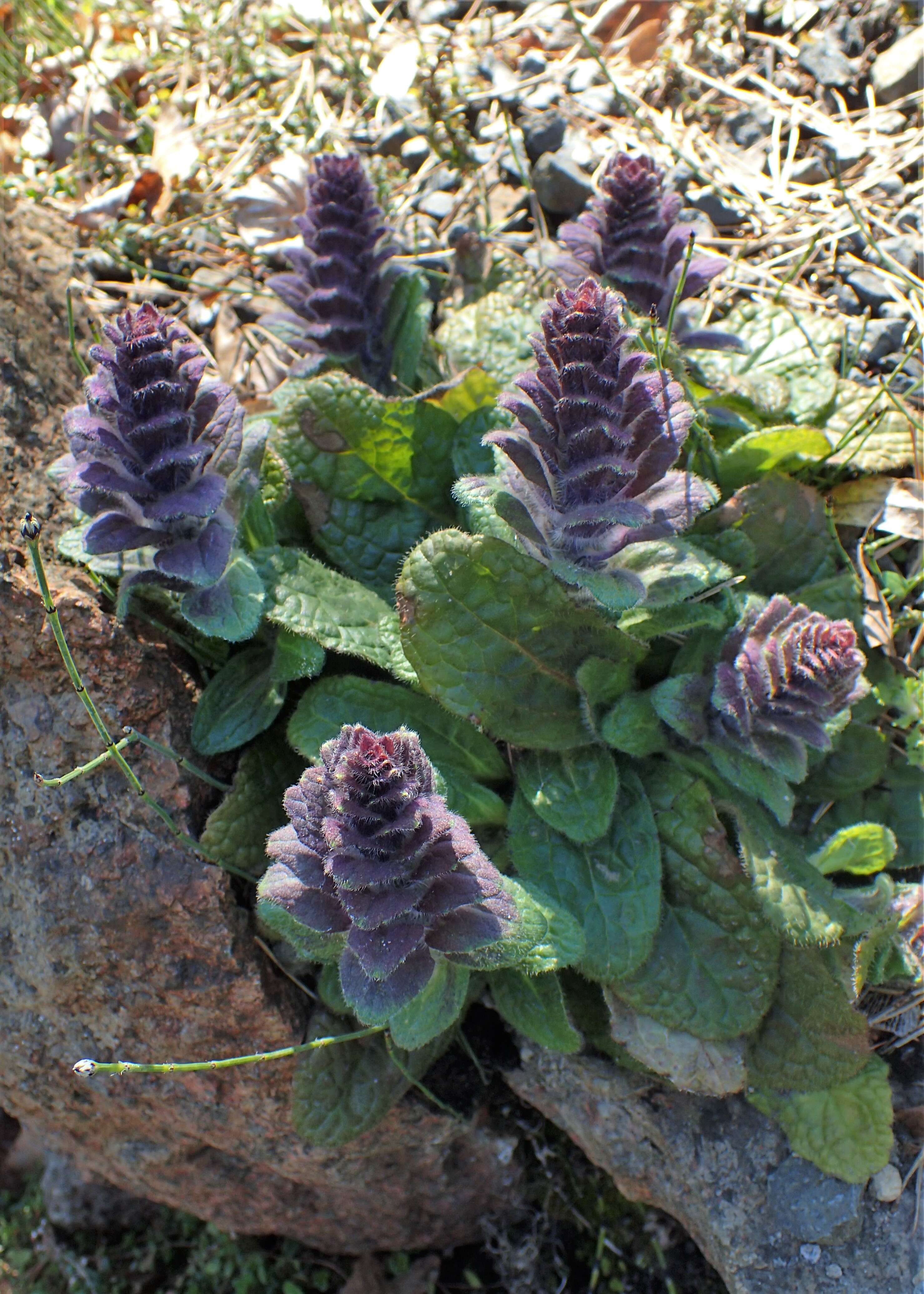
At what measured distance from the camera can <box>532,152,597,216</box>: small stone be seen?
3922mm

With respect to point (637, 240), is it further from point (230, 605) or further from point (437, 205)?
point (230, 605)

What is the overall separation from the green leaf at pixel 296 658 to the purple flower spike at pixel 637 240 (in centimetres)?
Answer: 140

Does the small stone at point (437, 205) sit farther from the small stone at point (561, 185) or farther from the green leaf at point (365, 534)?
the green leaf at point (365, 534)

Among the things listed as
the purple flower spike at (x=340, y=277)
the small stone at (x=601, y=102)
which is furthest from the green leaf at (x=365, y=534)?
the small stone at (x=601, y=102)

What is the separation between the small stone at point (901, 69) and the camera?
13.0 ft

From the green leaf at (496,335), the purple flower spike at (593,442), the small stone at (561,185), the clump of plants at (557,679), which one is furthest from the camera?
the small stone at (561,185)

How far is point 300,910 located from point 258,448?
127 cm

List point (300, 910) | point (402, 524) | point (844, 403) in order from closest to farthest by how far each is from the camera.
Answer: point (300, 910), point (402, 524), point (844, 403)

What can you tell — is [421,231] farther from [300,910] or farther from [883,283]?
[300,910]

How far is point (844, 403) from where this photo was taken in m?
3.44

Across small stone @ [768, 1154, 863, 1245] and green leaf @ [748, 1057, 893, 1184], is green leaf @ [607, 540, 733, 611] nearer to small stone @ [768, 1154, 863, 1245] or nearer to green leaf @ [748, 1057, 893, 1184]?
green leaf @ [748, 1057, 893, 1184]

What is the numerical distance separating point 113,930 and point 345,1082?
783mm

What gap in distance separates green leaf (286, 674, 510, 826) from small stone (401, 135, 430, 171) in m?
2.60

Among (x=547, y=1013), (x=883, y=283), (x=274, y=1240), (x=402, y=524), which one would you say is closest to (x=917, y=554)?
(x=883, y=283)
